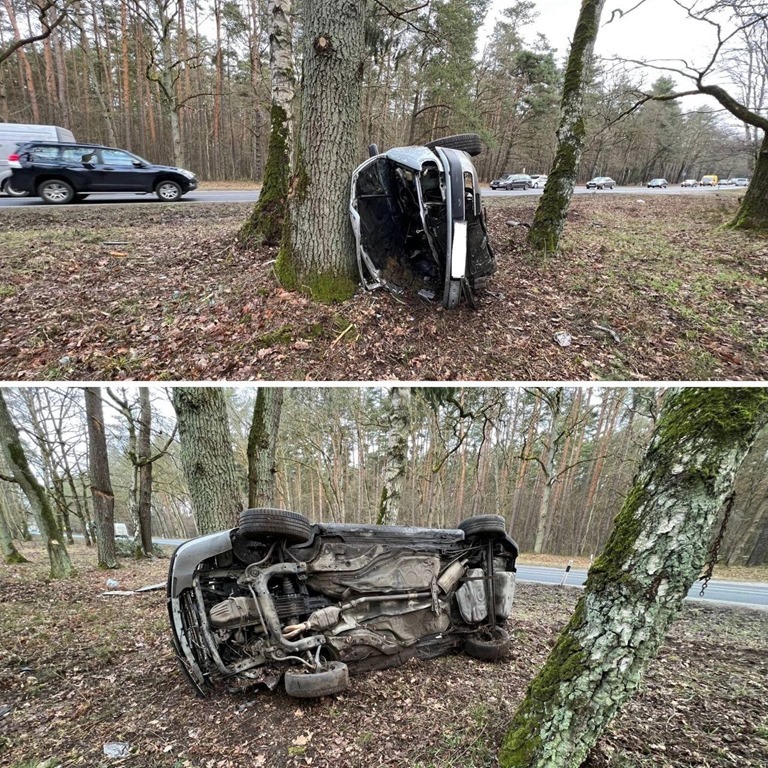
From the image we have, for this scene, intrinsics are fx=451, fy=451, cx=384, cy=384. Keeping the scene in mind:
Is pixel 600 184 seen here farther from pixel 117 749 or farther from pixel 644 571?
pixel 117 749

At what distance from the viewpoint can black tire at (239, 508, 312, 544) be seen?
3406mm

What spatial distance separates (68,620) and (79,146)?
33.3ft

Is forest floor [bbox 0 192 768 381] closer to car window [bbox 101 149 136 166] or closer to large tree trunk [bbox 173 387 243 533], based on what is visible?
large tree trunk [bbox 173 387 243 533]

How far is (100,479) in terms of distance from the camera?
926 centimetres

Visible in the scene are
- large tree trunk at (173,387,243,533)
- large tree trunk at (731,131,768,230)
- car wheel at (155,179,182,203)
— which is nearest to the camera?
large tree trunk at (173,387,243,533)

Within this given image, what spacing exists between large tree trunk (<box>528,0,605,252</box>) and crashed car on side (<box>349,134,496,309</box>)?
7.45 ft

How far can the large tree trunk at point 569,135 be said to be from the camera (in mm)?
7238

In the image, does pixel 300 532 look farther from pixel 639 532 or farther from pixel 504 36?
pixel 504 36

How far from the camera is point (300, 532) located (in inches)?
140

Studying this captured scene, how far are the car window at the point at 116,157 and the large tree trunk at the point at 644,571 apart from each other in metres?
12.5

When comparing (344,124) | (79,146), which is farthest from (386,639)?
(79,146)

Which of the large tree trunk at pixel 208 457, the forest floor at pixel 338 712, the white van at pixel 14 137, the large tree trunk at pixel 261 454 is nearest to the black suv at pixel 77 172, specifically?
the white van at pixel 14 137

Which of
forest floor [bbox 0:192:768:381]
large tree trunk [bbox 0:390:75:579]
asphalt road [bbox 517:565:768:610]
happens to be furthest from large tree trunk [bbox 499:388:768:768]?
large tree trunk [bbox 0:390:75:579]

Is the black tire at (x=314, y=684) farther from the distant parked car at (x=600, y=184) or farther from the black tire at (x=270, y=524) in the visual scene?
the distant parked car at (x=600, y=184)
